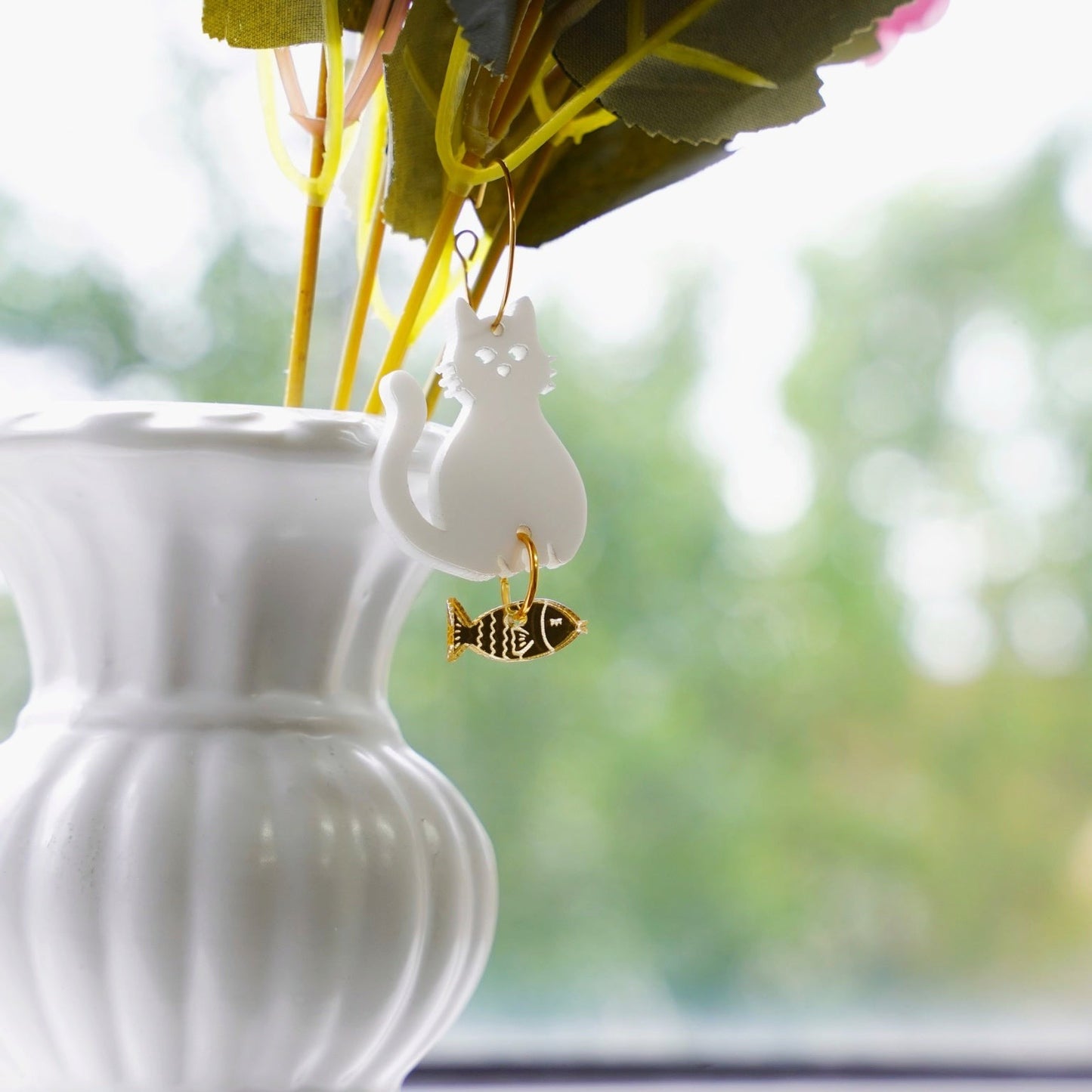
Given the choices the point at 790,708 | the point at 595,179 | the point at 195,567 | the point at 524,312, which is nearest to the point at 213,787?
the point at 195,567

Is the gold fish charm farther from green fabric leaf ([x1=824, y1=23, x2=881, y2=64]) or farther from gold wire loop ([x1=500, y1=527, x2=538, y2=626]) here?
green fabric leaf ([x1=824, y1=23, x2=881, y2=64])

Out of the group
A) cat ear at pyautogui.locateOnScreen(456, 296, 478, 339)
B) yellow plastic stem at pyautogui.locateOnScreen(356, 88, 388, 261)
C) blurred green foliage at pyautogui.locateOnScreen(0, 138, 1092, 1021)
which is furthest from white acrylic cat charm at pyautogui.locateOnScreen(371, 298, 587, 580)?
blurred green foliage at pyautogui.locateOnScreen(0, 138, 1092, 1021)

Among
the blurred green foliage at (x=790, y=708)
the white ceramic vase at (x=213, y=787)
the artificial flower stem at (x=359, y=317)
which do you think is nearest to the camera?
the white ceramic vase at (x=213, y=787)

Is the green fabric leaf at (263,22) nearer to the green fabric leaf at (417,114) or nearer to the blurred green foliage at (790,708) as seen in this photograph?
the green fabric leaf at (417,114)

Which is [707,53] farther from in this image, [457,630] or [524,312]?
[457,630]

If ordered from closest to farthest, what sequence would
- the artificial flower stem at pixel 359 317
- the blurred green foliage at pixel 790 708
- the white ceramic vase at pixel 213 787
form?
the white ceramic vase at pixel 213 787 → the artificial flower stem at pixel 359 317 → the blurred green foliage at pixel 790 708

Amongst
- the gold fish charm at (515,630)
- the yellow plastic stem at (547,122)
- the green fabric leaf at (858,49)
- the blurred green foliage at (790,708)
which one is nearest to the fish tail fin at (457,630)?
the gold fish charm at (515,630)

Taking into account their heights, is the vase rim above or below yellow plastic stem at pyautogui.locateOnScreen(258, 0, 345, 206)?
below
